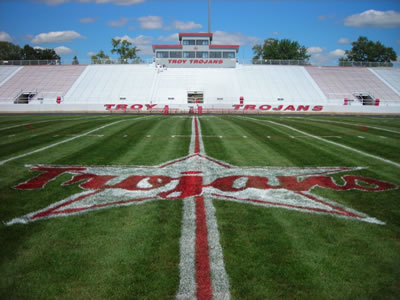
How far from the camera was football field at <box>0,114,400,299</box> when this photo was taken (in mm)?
3611

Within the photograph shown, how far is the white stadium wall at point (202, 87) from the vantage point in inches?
1650

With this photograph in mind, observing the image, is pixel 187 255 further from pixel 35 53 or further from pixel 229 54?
pixel 35 53

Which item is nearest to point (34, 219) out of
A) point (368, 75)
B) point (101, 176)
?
point (101, 176)

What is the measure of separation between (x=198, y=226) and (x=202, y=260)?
40.0 inches

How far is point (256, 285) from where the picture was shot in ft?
11.7

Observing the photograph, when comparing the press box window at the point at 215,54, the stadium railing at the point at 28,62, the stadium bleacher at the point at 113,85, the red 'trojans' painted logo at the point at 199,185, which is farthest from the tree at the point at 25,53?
the red 'trojans' painted logo at the point at 199,185

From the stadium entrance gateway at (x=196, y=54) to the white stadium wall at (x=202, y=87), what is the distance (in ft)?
4.50

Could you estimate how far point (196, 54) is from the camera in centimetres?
5419

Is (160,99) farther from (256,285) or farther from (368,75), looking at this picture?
(256,285)

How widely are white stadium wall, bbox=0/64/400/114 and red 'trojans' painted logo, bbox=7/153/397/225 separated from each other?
3196 cm

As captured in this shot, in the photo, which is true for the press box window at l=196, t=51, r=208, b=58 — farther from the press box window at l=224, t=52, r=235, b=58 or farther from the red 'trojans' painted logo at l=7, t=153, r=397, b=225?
the red 'trojans' painted logo at l=7, t=153, r=397, b=225

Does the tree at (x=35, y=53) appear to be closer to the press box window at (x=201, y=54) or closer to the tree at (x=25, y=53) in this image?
the tree at (x=25, y=53)

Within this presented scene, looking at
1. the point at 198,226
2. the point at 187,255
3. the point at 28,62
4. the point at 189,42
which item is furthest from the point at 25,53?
the point at 187,255

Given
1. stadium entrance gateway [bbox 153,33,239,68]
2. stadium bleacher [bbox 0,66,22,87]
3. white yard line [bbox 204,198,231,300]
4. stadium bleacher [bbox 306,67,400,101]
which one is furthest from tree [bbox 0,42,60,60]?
white yard line [bbox 204,198,231,300]
